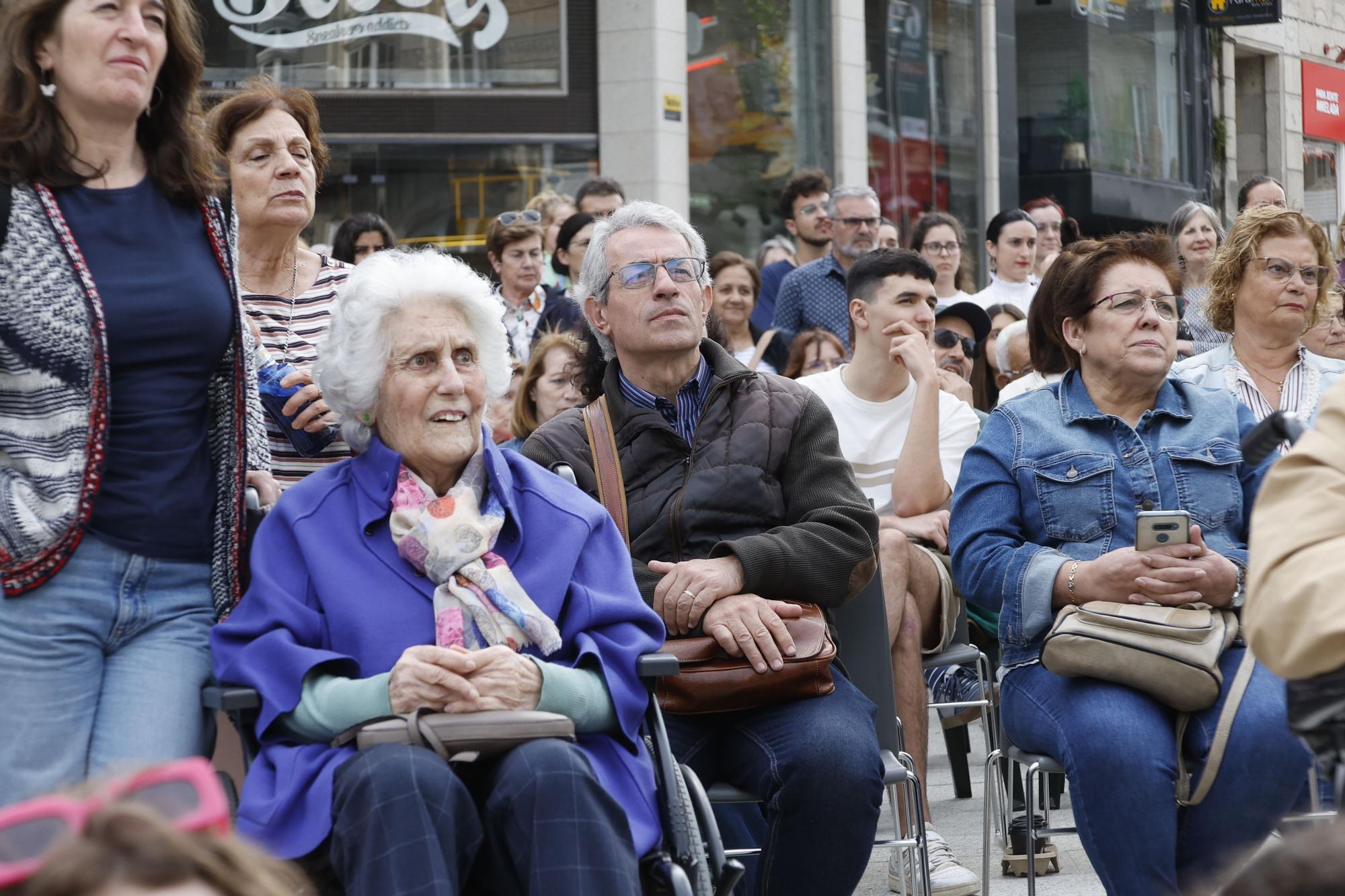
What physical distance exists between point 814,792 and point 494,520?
41.0 inches

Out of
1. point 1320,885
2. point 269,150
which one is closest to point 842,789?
point 269,150

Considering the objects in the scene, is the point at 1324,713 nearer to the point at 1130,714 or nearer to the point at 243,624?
the point at 1130,714

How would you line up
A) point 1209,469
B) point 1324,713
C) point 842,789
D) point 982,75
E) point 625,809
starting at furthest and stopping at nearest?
point 982,75 → point 1209,469 → point 842,789 → point 625,809 → point 1324,713

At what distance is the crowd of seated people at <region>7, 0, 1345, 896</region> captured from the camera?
129 inches

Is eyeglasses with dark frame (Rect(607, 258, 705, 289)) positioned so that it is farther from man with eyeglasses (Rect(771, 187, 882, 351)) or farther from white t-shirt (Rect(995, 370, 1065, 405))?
man with eyeglasses (Rect(771, 187, 882, 351))

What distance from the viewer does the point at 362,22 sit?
47.2ft

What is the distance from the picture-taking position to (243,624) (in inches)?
136

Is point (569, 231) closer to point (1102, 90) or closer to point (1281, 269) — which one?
point (1281, 269)

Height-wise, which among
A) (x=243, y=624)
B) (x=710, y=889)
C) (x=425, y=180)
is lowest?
(x=710, y=889)

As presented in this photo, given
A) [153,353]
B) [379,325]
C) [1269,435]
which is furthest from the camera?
[379,325]

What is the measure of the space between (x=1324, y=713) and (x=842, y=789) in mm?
1481

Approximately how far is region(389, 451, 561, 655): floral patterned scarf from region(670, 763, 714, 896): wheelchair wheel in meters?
0.41

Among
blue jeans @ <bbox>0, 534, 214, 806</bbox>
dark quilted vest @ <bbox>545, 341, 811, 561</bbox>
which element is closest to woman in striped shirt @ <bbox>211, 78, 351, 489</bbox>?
dark quilted vest @ <bbox>545, 341, 811, 561</bbox>

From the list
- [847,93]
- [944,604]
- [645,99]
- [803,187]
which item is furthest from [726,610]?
[847,93]
